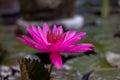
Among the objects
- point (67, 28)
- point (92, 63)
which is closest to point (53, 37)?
point (92, 63)

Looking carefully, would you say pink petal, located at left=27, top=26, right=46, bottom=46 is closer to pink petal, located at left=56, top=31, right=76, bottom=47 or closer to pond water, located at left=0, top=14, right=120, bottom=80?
pink petal, located at left=56, top=31, right=76, bottom=47

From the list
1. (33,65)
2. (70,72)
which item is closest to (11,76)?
(70,72)

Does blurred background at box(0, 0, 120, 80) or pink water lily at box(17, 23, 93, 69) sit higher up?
blurred background at box(0, 0, 120, 80)

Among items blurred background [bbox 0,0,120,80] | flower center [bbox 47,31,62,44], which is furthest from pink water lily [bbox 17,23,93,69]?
blurred background [bbox 0,0,120,80]

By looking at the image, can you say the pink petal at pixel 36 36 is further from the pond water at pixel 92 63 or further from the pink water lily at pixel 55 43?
the pond water at pixel 92 63

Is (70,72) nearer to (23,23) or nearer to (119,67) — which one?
(119,67)

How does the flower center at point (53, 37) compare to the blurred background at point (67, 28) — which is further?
the blurred background at point (67, 28)

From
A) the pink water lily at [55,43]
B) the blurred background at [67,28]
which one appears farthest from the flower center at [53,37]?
the blurred background at [67,28]

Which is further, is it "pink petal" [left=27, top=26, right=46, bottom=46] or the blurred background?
the blurred background

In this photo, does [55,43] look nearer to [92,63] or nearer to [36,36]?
[36,36]
